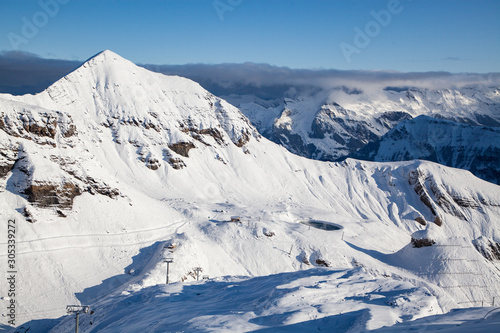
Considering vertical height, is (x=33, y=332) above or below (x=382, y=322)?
below

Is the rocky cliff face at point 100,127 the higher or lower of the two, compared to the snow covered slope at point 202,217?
higher

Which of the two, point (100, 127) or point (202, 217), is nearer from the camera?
point (202, 217)

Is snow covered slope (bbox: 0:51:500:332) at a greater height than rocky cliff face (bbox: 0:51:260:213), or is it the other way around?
rocky cliff face (bbox: 0:51:260:213)

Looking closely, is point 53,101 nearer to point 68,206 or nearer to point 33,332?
point 68,206

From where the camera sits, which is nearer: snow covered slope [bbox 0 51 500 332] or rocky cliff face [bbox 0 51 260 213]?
snow covered slope [bbox 0 51 500 332]

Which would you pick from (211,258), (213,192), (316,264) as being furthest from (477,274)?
(213,192)

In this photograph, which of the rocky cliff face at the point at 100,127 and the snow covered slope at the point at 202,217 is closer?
the snow covered slope at the point at 202,217

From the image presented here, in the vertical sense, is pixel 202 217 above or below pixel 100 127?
below

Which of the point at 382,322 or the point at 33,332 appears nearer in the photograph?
the point at 382,322
